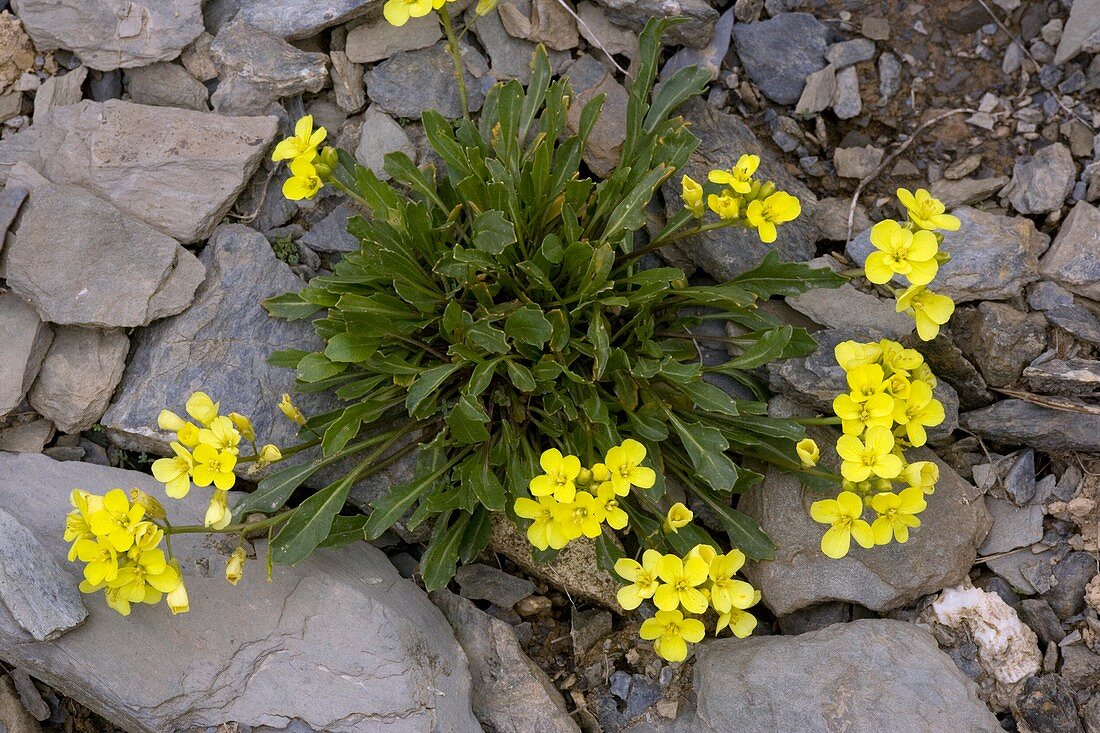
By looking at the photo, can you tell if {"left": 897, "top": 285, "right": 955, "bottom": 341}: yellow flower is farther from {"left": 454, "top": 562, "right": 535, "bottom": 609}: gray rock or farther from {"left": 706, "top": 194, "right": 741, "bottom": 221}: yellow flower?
{"left": 454, "top": 562, "right": 535, "bottom": 609}: gray rock

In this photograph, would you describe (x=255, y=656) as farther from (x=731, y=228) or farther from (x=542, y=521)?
(x=731, y=228)

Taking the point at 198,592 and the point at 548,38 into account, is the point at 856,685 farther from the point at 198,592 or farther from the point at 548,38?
the point at 548,38

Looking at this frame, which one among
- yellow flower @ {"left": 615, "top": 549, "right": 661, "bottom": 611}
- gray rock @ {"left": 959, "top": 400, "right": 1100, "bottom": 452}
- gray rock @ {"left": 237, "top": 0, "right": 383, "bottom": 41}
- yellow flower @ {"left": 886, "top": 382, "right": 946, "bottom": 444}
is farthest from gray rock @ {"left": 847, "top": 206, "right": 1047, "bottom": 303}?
gray rock @ {"left": 237, "top": 0, "right": 383, "bottom": 41}

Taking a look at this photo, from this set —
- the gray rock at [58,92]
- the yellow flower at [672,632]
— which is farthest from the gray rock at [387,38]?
the yellow flower at [672,632]

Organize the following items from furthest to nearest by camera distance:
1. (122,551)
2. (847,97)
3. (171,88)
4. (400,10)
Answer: (847,97) < (171,88) < (400,10) < (122,551)

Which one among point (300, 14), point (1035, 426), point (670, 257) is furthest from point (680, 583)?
point (300, 14)

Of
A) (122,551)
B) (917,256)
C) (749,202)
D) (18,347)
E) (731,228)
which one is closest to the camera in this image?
(122,551)

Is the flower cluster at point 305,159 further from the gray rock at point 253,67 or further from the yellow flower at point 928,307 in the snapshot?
the yellow flower at point 928,307
